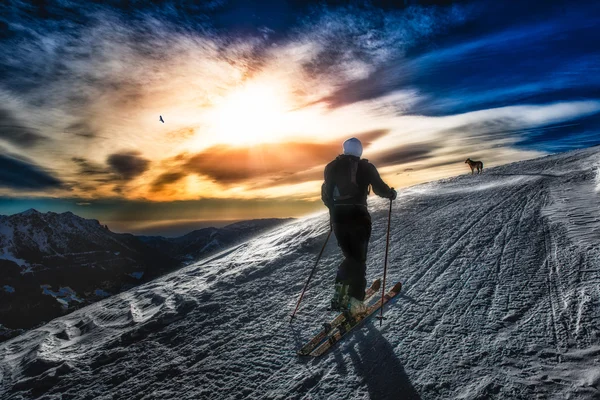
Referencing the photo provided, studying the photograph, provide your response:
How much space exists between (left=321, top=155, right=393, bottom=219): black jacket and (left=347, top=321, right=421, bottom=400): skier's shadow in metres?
1.91

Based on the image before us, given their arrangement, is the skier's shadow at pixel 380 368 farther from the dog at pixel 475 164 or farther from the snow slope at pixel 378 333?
the dog at pixel 475 164

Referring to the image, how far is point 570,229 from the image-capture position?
6.48 meters

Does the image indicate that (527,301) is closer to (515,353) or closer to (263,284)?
(515,353)

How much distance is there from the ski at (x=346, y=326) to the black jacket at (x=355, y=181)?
150 centimetres

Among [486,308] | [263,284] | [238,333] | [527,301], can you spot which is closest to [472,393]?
[486,308]

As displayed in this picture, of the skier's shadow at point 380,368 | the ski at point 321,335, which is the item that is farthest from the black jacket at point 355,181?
the skier's shadow at point 380,368

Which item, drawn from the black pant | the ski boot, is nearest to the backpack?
the black pant

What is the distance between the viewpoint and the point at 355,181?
4957 mm

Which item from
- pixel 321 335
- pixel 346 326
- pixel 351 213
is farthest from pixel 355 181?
pixel 321 335

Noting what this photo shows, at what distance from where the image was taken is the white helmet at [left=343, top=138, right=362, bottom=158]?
5070 millimetres

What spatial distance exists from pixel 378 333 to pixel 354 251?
1.22 meters

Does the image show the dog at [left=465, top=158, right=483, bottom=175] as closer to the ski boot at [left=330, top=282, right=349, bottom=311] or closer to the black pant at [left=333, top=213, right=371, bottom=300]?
the black pant at [left=333, top=213, right=371, bottom=300]

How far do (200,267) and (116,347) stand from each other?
A: 4.22m

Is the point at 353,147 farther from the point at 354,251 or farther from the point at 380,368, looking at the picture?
the point at 380,368
